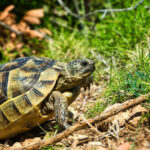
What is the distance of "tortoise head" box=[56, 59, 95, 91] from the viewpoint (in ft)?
9.33

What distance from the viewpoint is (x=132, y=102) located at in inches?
90.4

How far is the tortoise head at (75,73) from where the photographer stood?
2844 millimetres

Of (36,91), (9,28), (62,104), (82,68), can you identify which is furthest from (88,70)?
(9,28)

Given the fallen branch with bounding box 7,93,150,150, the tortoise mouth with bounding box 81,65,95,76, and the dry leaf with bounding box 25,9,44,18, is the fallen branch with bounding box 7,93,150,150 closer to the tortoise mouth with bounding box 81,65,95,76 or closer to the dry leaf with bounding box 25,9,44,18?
the tortoise mouth with bounding box 81,65,95,76

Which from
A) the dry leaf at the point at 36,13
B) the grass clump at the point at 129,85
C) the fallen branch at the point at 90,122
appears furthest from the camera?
the dry leaf at the point at 36,13

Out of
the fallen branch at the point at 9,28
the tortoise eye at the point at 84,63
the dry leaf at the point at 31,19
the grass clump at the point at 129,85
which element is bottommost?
the grass clump at the point at 129,85

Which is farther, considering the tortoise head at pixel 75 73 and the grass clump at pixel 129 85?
the tortoise head at pixel 75 73

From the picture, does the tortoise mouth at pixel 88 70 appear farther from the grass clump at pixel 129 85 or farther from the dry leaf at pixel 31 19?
the dry leaf at pixel 31 19

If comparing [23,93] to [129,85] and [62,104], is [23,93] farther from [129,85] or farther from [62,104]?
[129,85]

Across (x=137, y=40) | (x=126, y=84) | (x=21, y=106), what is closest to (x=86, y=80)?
(x=126, y=84)

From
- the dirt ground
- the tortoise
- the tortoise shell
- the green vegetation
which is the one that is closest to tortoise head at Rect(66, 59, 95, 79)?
the tortoise

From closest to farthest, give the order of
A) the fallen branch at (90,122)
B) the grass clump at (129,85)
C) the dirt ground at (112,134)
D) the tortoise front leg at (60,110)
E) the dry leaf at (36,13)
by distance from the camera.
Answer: the dirt ground at (112,134)
the fallen branch at (90,122)
the grass clump at (129,85)
the tortoise front leg at (60,110)
the dry leaf at (36,13)

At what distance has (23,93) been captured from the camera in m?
2.74

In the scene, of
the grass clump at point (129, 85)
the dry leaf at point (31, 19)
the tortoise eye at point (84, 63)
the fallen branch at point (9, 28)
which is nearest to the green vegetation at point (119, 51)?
the grass clump at point (129, 85)
